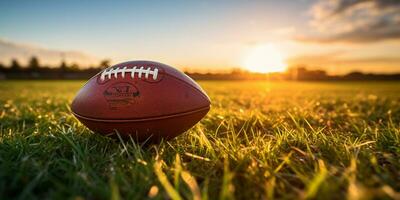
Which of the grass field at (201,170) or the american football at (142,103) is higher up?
the american football at (142,103)

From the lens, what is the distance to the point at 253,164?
1.50 m

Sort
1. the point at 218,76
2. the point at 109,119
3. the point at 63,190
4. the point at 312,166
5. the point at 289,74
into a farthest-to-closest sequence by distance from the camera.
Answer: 1. the point at 289,74
2. the point at 218,76
3. the point at 109,119
4. the point at 312,166
5. the point at 63,190

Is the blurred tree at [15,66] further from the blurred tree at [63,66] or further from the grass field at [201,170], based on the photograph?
the grass field at [201,170]

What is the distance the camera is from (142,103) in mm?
2033

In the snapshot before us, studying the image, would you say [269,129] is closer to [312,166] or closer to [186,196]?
[312,166]

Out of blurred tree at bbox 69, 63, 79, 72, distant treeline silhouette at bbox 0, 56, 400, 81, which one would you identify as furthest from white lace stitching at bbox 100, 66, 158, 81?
blurred tree at bbox 69, 63, 79, 72

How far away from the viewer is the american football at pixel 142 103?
2.04m

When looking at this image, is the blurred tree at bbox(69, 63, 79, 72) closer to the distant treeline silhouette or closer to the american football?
the distant treeline silhouette

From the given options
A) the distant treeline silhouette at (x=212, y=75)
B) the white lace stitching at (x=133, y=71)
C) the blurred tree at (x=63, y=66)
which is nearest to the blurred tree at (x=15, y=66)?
the distant treeline silhouette at (x=212, y=75)

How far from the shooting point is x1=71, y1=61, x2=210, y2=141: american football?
204 cm

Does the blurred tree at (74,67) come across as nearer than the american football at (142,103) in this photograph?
No

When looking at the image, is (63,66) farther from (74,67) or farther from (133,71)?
(133,71)

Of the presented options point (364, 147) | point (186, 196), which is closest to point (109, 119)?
point (186, 196)

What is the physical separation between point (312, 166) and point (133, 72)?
126 cm
